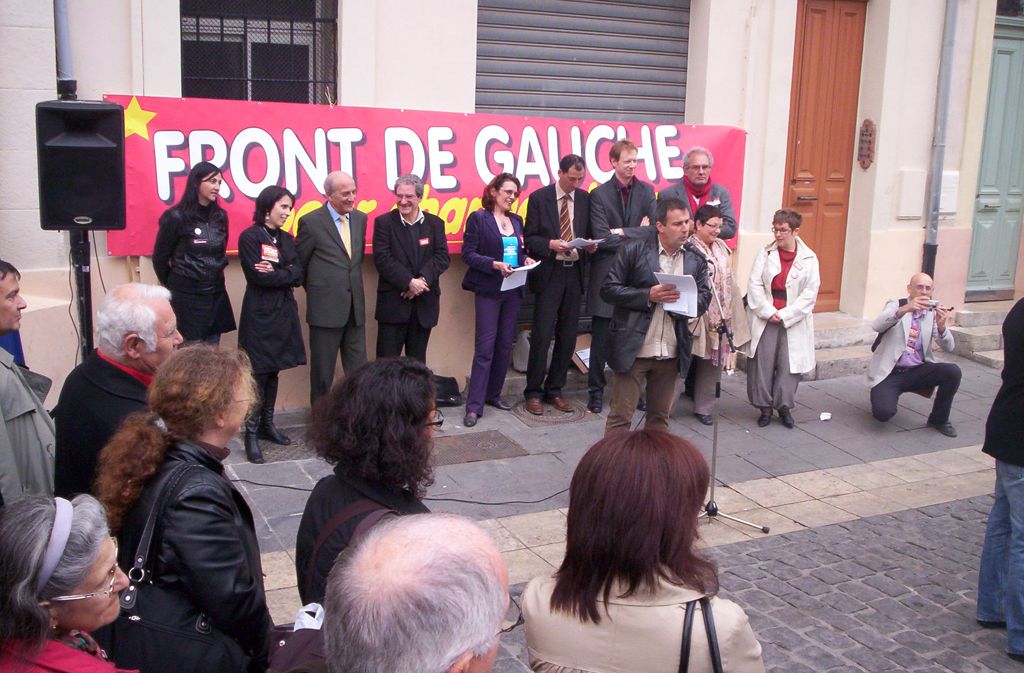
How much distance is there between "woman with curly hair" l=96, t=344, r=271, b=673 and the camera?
2592 millimetres

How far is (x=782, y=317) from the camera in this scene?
7949 millimetres

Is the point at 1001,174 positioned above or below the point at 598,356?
above

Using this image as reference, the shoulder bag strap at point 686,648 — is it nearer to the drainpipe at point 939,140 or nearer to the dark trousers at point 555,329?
the dark trousers at point 555,329

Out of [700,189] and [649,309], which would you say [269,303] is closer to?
[649,309]

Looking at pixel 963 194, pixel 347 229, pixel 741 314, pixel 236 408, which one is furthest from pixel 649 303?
pixel 963 194

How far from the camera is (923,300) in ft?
25.0

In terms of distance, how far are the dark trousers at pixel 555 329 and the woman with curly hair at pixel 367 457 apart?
510 centimetres

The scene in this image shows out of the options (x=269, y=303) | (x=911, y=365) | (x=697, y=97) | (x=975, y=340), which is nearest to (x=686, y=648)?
(x=269, y=303)

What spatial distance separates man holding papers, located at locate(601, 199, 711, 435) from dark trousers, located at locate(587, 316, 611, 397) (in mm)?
1773

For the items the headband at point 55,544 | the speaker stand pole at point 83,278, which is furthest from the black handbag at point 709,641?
the speaker stand pole at point 83,278

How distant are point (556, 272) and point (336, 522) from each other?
5.46 meters

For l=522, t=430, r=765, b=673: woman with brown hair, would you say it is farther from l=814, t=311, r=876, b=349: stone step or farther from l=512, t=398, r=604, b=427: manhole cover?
l=814, t=311, r=876, b=349: stone step

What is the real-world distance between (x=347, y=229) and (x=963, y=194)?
7105 millimetres

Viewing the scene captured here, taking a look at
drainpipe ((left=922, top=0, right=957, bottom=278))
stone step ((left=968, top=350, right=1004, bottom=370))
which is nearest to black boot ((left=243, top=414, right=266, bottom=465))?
drainpipe ((left=922, top=0, right=957, bottom=278))
